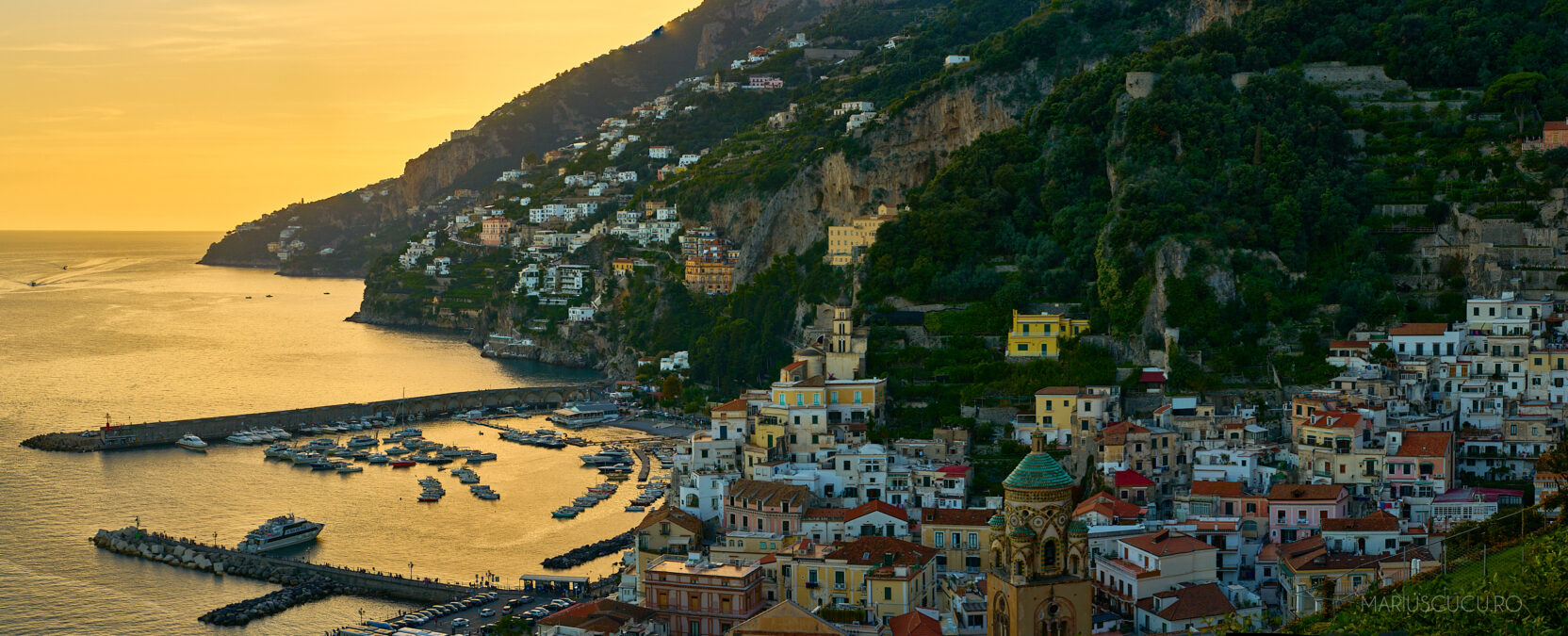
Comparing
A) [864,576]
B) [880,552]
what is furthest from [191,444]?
[864,576]

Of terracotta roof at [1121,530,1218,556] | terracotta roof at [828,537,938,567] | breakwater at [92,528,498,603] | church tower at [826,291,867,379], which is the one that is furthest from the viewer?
church tower at [826,291,867,379]

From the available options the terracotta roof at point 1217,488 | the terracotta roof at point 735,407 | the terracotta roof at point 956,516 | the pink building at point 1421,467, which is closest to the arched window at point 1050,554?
the terracotta roof at point 956,516

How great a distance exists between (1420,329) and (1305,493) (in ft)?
27.4

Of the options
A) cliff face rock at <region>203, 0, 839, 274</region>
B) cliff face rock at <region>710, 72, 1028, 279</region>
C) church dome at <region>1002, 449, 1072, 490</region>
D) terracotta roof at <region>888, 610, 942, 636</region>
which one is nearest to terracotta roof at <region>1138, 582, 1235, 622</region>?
terracotta roof at <region>888, 610, 942, 636</region>

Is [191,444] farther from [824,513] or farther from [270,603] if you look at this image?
[824,513]

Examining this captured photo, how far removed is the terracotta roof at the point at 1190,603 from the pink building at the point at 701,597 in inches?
284

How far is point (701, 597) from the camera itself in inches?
1144

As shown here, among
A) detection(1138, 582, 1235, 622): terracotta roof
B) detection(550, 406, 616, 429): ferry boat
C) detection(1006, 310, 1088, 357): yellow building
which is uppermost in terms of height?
detection(1006, 310, 1088, 357): yellow building

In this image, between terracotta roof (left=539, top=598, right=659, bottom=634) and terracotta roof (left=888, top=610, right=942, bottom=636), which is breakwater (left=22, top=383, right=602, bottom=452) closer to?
terracotta roof (left=539, top=598, right=659, bottom=634)

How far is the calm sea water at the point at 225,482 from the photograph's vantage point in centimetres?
3638

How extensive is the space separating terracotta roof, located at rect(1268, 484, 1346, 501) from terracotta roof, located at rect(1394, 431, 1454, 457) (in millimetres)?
2035

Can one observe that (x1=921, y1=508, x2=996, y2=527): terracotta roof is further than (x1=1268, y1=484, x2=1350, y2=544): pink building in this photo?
Yes

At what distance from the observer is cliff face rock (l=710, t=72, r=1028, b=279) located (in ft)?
203

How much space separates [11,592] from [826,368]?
2107 cm
